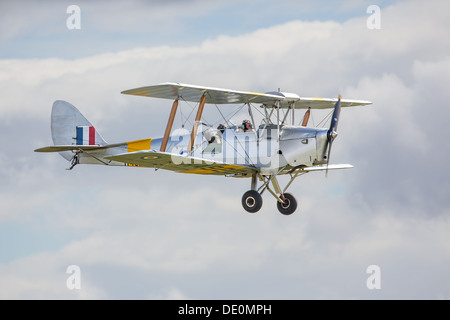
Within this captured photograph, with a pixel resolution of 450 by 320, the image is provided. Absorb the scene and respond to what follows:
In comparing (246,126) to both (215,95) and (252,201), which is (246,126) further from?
(252,201)

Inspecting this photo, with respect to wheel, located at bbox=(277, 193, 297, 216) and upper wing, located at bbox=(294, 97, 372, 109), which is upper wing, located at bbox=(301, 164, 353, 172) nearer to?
→ wheel, located at bbox=(277, 193, 297, 216)

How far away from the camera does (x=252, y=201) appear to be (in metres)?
23.5

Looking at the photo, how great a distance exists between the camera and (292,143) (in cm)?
2359

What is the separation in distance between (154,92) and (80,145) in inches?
188

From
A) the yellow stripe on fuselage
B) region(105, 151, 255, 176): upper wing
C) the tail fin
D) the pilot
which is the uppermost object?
the tail fin

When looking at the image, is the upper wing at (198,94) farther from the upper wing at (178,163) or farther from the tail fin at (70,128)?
the tail fin at (70,128)

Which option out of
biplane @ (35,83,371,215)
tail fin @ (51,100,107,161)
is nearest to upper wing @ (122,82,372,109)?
biplane @ (35,83,371,215)

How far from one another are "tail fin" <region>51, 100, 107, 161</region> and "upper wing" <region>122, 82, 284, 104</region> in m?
4.53

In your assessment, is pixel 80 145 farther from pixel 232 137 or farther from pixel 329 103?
pixel 329 103

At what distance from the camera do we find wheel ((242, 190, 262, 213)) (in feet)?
77.1

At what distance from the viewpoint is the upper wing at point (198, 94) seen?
22.8 metres

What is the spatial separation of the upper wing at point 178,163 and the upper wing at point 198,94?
1.90 m

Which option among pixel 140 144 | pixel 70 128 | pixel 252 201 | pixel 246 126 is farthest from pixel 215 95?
pixel 70 128

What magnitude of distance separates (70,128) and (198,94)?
570cm
